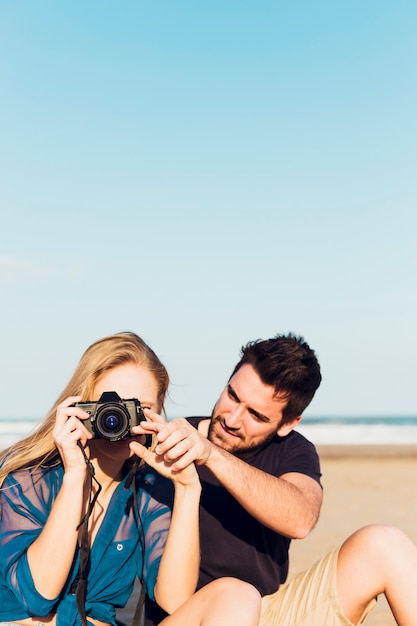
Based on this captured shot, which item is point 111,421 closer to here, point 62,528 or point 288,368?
point 62,528

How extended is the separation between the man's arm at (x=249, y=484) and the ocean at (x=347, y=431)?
22.9 metres

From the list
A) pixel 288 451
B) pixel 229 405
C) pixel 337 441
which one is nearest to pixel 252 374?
pixel 229 405

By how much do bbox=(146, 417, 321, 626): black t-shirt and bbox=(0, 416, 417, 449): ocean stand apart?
22.5m

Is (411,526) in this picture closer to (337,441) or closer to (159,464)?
(159,464)

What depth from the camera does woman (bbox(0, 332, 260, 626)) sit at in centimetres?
264

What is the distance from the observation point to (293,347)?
3941mm

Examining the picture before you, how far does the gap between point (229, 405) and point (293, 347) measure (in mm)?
457

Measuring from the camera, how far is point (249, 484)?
305cm

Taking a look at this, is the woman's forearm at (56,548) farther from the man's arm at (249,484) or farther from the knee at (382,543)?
the knee at (382,543)

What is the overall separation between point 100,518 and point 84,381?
0.54 m

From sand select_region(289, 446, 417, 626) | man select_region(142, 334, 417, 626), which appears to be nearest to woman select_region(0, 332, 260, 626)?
man select_region(142, 334, 417, 626)

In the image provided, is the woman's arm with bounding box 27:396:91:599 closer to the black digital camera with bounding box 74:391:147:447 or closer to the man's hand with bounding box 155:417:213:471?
the black digital camera with bounding box 74:391:147:447

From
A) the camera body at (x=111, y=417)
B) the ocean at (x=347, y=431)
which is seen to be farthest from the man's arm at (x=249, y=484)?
the ocean at (x=347, y=431)

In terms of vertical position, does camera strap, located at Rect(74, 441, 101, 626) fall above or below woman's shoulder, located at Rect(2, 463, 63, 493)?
below
